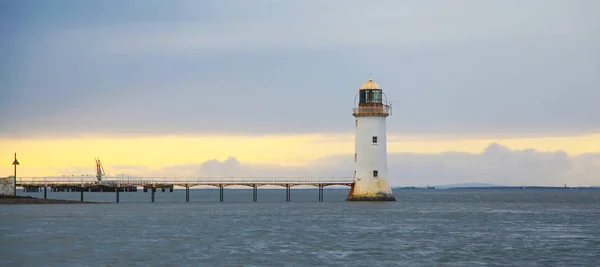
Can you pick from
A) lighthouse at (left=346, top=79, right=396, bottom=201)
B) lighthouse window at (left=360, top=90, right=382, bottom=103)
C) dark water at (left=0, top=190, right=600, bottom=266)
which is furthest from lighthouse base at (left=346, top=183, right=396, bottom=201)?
dark water at (left=0, top=190, right=600, bottom=266)

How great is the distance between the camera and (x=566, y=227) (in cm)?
5900

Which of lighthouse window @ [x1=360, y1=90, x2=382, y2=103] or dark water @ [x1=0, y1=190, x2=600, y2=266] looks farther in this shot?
lighthouse window @ [x1=360, y1=90, x2=382, y2=103]

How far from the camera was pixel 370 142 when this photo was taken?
83375 mm

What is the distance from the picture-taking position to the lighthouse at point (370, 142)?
83.4 m

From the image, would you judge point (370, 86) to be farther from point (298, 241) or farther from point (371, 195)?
point (298, 241)

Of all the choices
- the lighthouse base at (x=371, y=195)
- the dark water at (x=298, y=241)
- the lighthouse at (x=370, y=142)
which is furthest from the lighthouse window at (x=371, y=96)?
the dark water at (x=298, y=241)

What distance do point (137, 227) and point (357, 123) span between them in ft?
104

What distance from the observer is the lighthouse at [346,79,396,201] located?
274ft

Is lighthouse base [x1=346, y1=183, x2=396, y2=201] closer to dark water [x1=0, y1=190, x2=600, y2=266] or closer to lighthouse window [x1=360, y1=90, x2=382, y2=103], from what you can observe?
lighthouse window [x1=360, y1=90, x2=382, y2=103]

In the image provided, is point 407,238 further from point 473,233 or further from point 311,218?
point 311,218

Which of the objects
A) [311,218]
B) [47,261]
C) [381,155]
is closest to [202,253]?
[47,261]

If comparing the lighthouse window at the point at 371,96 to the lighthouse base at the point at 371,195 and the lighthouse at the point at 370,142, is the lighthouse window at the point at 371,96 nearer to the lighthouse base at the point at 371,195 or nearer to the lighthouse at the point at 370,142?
the lighthouse at the point at 370,142

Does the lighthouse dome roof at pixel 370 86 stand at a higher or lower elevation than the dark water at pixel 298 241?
higher

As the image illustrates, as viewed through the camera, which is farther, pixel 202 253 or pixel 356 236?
pixel 356 236
